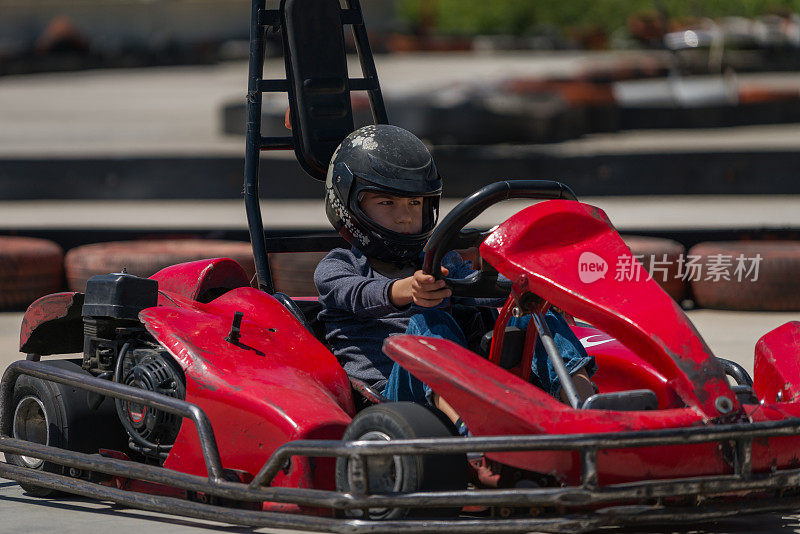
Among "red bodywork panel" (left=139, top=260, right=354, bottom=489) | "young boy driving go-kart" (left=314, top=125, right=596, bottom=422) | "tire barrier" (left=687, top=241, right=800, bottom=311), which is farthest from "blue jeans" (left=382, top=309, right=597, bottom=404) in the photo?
"tire barrier" (left=687, top=241, right=800, bottom=311)

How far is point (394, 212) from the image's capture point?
338 centimetres

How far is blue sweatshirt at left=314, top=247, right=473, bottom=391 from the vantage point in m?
3.32

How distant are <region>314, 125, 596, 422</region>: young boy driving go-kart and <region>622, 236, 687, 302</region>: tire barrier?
294 cm

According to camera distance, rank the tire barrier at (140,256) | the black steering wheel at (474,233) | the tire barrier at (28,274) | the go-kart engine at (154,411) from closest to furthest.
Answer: the black steering wheel at (474,233), the go-kart engine at (154,411), the tire barrier at (140,256), the tire barrier at (28,274)

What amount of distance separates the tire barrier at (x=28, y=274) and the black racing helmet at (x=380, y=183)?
3.36m

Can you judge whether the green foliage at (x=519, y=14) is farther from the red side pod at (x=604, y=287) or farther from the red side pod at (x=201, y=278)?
the red side pod at (x=604, y=287)

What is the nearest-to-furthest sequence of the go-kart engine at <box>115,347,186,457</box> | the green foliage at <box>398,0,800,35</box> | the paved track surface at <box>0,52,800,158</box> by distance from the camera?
the go-kart engine at <box>115,347,186,457</box> → the paved track surface at <box>0,52,800,158</box> → the green foliage at <box>398,0,800,35</box>

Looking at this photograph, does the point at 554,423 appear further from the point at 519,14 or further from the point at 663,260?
the point at 519,14

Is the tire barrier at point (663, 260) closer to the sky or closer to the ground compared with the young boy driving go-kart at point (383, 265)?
closer to the ground

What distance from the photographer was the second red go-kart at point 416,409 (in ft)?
9.04

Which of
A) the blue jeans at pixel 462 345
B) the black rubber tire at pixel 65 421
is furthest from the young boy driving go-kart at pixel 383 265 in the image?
the black rubber tire at pixel 65 421

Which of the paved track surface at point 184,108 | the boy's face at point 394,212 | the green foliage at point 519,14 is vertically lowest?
the green foliage at point 519,14

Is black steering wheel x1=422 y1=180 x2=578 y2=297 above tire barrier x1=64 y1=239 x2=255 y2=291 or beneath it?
above

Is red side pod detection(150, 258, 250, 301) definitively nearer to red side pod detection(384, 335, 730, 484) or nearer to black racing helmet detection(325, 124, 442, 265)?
black racing helmet detection(325, 124, 442, 265)
